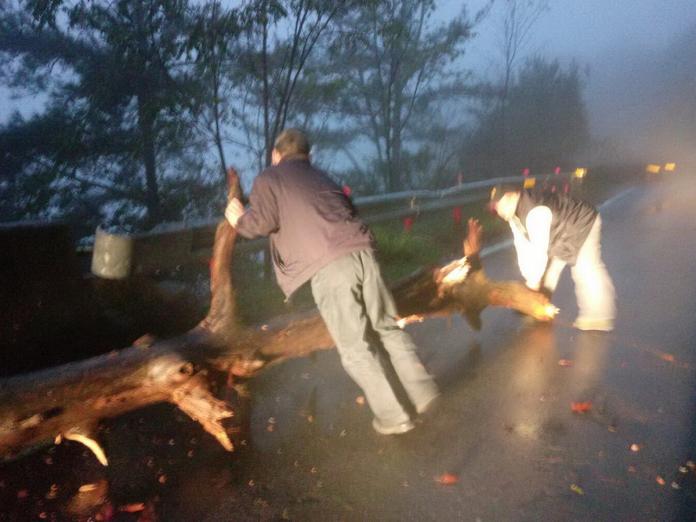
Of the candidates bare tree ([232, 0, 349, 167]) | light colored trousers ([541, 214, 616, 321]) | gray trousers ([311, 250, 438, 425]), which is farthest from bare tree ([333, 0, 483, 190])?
gray trousers ([311, 250, 438, 425])

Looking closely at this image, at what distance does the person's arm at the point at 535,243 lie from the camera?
493cm

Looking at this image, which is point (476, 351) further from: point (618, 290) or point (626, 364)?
point (618, 290)

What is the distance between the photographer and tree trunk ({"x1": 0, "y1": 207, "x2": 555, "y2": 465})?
3.04 meters

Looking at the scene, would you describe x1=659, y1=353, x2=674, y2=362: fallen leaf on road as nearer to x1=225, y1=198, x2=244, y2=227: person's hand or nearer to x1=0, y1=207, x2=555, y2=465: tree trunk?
x1=0, y1=207, x2=555, y2=465: tree trunk

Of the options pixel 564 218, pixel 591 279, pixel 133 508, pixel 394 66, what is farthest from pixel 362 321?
pixel 394 66

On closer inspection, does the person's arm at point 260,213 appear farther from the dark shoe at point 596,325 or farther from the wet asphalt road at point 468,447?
the dark shoe at point 596,325

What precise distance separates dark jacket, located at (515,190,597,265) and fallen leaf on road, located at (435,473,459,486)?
2.65 m

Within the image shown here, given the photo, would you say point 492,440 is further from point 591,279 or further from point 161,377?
point 591,279

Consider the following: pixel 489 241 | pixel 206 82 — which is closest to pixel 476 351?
pixel 489 241

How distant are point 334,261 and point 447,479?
4.85 feet

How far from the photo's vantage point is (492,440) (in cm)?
366

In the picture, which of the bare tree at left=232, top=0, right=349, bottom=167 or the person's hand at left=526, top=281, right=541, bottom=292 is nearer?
the person's hand at left=526, top=281, right=541, bottom=292

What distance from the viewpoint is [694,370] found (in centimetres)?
470

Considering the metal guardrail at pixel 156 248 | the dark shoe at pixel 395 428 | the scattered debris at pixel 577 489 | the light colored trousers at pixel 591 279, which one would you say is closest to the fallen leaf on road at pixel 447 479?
the dark shoe at pixel 395 428
